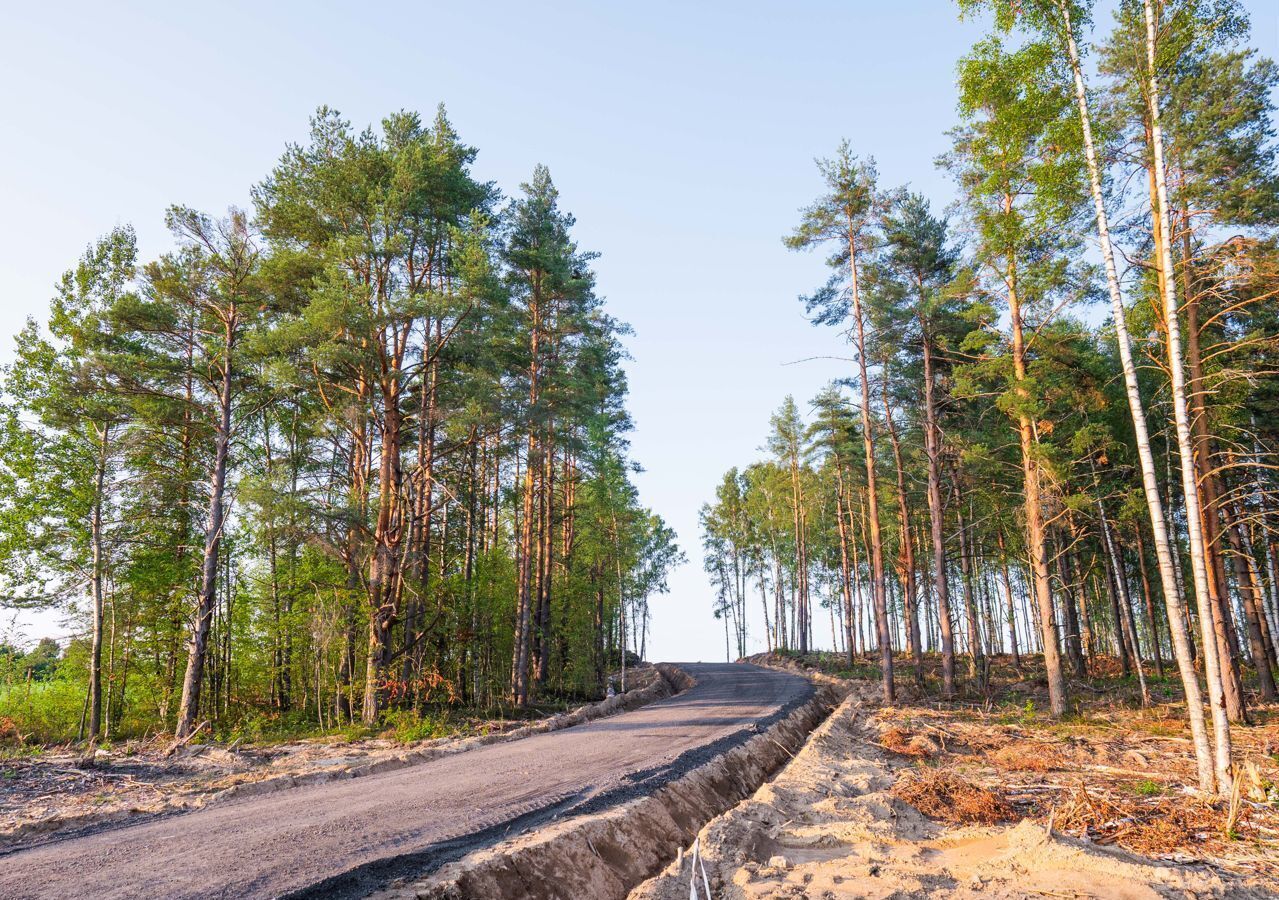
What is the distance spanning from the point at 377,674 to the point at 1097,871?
1566cm

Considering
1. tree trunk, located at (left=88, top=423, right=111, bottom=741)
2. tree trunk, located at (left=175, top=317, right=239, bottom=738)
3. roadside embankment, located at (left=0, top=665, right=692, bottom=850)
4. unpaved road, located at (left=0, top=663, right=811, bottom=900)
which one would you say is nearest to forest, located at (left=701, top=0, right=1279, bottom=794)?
unpaved road, located at (left=0, top=663, right=811, bottom=900)

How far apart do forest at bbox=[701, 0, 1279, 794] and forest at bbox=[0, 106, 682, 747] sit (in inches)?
424

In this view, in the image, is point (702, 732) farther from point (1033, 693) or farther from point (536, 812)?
point (1033, 693)

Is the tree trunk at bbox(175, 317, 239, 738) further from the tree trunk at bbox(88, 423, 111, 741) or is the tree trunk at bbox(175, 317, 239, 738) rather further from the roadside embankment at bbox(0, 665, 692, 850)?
the roadside embankment at bbox(0, 665, 692, 850)

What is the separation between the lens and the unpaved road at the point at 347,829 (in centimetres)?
469

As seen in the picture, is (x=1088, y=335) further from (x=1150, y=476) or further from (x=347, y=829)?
(x=347, y=829)

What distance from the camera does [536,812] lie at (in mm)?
6906

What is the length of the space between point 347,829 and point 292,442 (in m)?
21.1

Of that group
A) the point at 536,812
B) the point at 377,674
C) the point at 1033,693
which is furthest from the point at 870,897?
the point at 1033,693

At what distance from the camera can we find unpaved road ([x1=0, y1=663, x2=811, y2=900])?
4688 mm

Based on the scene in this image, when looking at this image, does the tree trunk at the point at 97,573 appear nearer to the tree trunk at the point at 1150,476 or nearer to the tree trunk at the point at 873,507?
the tree trunk at the point at 873,507

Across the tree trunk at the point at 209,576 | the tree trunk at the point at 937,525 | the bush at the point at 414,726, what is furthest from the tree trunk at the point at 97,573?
the tree trunk at the point at 937,525

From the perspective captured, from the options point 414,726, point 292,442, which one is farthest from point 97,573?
point 414,726

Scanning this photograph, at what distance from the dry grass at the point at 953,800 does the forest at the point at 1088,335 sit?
278 centimetres
